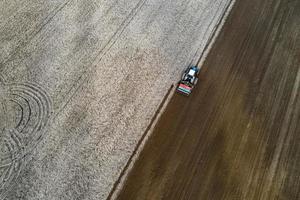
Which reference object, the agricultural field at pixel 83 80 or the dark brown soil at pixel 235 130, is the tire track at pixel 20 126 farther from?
the dark brown soil at pixel 235 130

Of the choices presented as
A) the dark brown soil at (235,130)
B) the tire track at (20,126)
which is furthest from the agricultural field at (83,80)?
the dark brown soil at (235,130)

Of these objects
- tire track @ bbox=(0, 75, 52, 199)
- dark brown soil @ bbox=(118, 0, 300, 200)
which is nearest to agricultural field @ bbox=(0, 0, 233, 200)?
tire track @ bbox=(0, 75, 52, 199)

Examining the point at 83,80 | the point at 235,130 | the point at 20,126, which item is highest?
the point at 235,130

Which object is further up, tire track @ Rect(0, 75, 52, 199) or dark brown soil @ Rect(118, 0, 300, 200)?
dark brown soil @ Rect(118, 0, 300, 200)

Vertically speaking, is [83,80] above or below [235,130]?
below

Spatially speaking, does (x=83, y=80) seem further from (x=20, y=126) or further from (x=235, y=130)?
(x=235, y=130)

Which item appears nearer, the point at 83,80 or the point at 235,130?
the point at 235,130

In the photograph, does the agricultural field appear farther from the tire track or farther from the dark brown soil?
the dark brown soil

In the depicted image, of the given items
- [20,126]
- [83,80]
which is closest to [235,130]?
[83,80]
